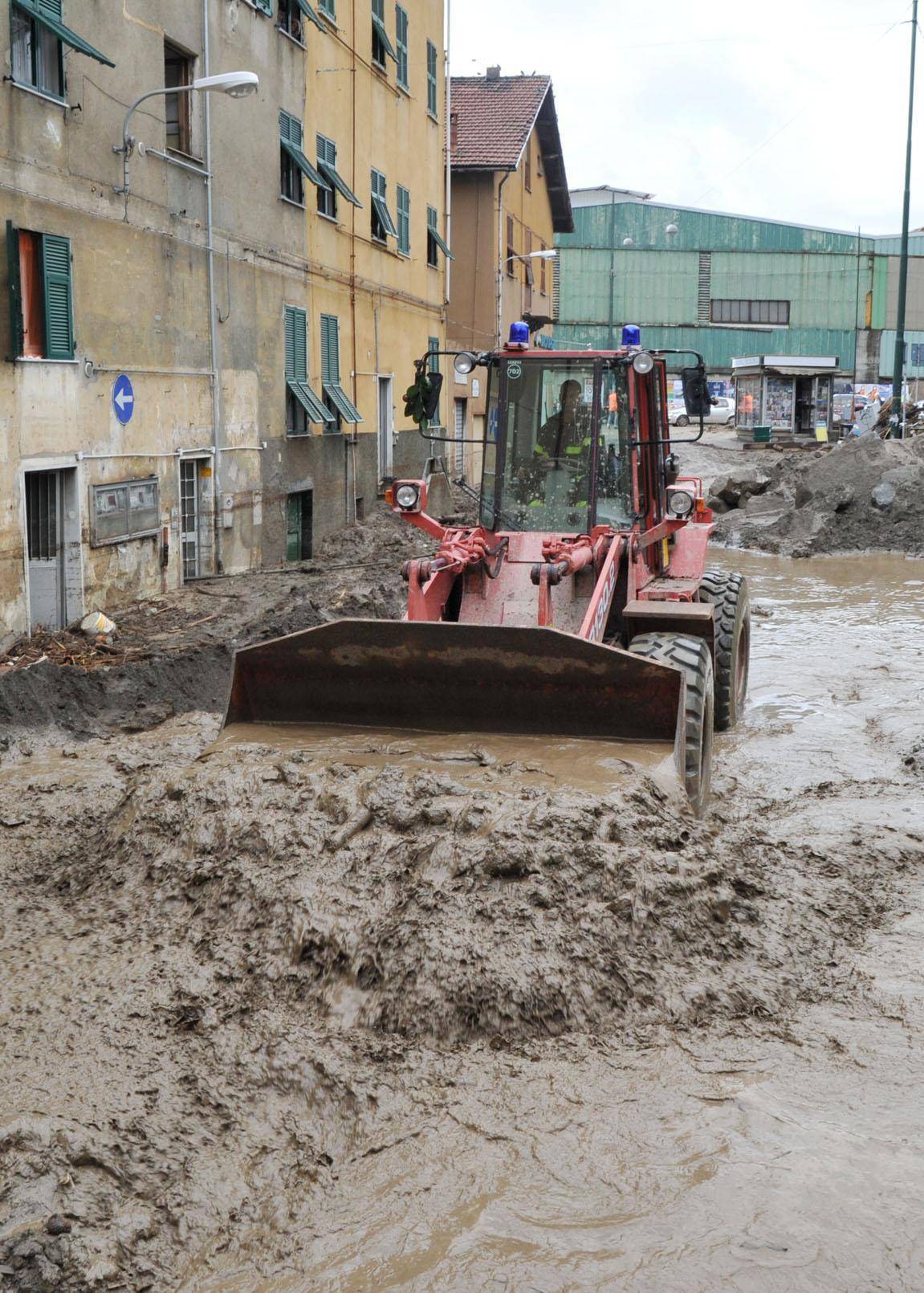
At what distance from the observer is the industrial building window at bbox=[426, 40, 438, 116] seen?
85.9 ft

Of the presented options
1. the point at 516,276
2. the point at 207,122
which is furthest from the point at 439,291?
the point at 207,122

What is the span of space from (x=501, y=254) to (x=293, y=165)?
568 inches

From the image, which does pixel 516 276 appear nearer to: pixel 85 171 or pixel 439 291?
pixel 439 291

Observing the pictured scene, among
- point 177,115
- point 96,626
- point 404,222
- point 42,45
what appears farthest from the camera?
point 404,222

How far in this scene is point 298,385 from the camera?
18906mm

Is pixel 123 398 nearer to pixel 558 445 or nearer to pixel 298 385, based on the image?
pixel 298 385

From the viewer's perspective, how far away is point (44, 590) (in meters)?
12.7

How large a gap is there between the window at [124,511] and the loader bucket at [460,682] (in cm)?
694

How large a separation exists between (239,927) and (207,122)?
42.8ft

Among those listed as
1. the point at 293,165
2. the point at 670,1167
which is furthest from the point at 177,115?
→ the point at 670,1167

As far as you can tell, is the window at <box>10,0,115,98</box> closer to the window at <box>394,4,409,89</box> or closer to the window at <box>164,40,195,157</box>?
the window at <box>164,40,195,157</box>

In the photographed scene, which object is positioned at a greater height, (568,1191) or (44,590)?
(44,590)

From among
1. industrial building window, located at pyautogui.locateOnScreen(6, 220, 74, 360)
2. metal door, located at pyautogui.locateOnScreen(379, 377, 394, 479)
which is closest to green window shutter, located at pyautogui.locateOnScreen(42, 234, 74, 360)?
industrial building window, located at pyautogui.locateOnScreen(6, 220, 74, 360)

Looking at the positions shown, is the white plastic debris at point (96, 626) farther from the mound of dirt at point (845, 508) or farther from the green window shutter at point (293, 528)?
the mound of dirt at point (845, 508)
